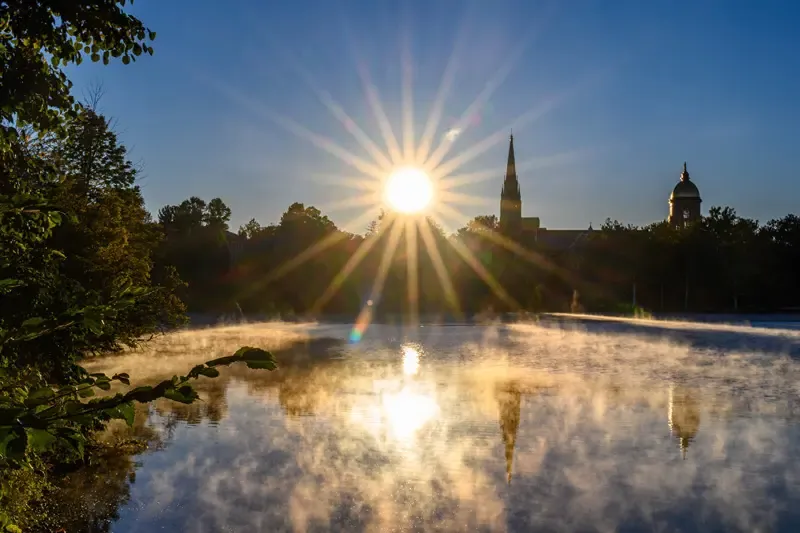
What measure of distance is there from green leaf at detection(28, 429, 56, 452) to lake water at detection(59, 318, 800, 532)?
8925mm

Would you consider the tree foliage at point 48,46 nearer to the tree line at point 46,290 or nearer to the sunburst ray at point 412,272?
the tree line at point 46,290

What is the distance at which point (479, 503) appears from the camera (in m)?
12.7

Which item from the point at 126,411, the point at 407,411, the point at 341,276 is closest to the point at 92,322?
the point at 126,411

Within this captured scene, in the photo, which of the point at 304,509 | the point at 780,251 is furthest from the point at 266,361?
the point at 780,251

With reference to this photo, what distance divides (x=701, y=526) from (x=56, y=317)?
34.6 feet

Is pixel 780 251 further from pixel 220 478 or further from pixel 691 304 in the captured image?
pixel 220 478

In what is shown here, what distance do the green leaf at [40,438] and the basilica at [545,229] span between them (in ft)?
435

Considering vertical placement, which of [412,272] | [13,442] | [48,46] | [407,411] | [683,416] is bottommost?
[407,411]

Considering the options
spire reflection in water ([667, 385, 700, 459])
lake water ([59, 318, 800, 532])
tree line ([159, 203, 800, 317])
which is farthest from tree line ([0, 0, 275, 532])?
tree line ([159, 203, 800, 317])

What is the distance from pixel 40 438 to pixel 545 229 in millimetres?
180666

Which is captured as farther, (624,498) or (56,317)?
(624,498)

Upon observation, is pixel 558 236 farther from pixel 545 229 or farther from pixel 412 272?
pixel 412 272

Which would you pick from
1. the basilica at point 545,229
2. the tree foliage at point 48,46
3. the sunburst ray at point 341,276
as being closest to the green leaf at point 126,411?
the tree foliage at point 48,46

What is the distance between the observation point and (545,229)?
18000cm
